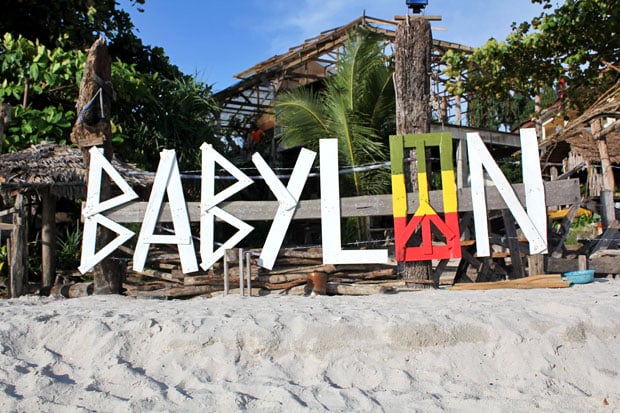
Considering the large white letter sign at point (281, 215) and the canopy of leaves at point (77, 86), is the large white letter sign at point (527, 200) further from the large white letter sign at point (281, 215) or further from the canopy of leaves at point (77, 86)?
the canopy of leaves at point (77, 86)

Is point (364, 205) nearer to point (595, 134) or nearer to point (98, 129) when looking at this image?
point (98, 129)

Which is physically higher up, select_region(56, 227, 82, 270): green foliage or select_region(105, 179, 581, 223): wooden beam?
select_region(105, 179, 581, 223): wooden beam

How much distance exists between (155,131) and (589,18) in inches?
347

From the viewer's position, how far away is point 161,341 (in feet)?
14.5

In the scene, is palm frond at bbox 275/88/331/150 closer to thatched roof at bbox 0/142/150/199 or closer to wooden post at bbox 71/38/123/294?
thatched roof at bbox 0/142/150/199

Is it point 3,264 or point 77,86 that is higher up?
point 77,86

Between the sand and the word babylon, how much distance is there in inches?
56.0

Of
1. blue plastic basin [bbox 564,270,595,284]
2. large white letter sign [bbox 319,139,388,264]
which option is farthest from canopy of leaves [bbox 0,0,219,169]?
blue plastic basin [bbox 564,270,595,284]

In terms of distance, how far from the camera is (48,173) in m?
7.68

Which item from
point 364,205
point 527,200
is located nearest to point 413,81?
point 364,205

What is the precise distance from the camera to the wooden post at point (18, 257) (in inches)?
286

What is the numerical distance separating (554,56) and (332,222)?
7.06 m

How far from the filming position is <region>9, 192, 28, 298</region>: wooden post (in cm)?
725

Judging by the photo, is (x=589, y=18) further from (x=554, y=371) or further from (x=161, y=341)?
(x=161, y=341)
